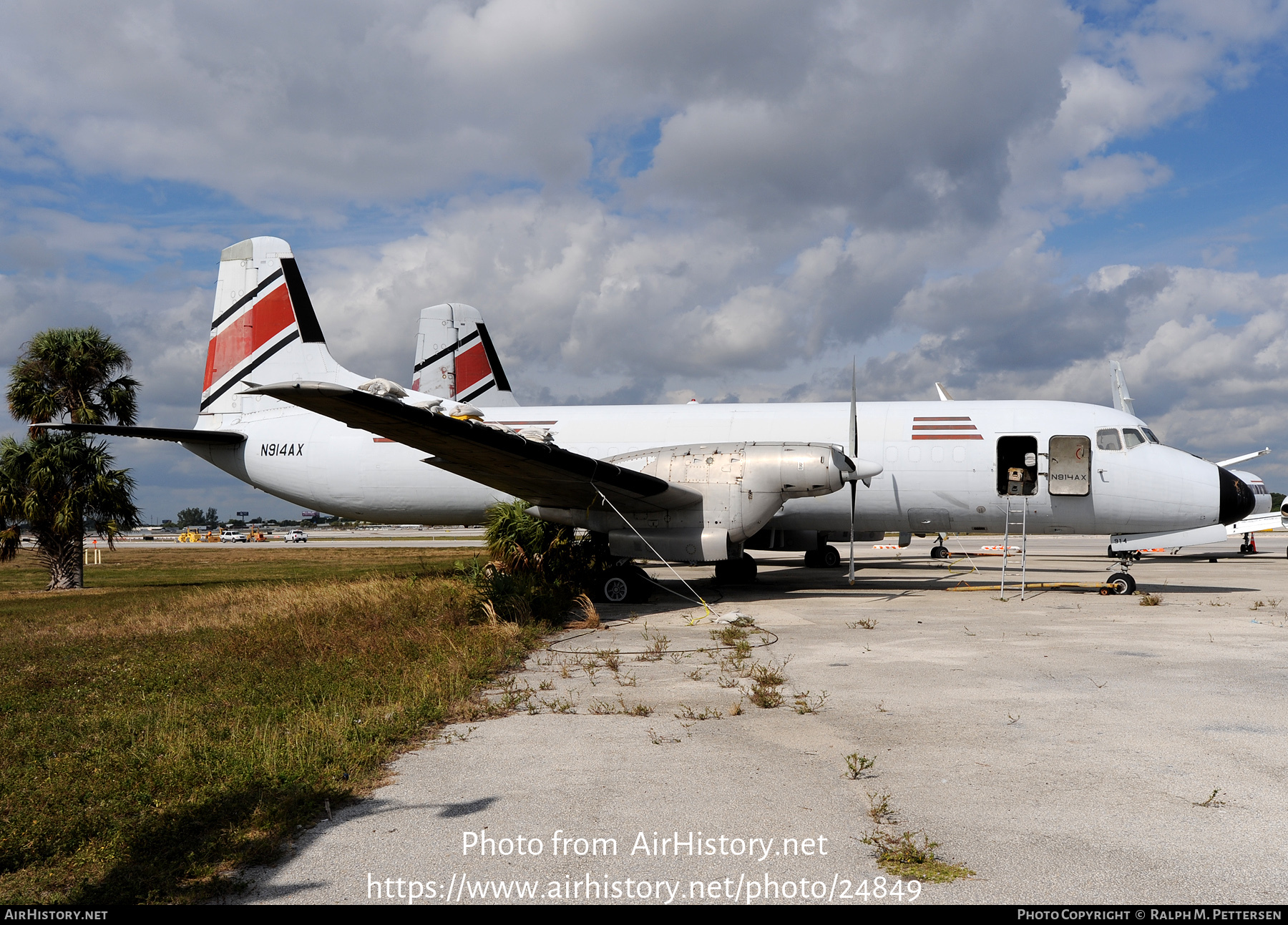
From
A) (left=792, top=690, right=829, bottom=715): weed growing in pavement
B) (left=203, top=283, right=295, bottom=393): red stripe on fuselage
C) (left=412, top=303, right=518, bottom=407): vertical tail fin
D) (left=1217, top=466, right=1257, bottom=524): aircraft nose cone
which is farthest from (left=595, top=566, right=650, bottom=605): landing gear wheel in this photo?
(left=412, top=303, right=518, bottom=407): vertical tail fin

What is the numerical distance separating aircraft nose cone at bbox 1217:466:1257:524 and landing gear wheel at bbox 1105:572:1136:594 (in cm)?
185

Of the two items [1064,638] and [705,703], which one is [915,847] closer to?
[705,703]

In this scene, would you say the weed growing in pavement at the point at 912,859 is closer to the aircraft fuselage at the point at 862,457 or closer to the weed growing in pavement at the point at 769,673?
the weed growing in pavement at the point at 769,673

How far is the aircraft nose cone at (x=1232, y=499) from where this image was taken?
565 inches

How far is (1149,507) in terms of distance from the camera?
14.7 m

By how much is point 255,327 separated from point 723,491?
11.5m

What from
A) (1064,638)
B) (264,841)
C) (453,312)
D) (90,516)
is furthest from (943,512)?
(90,516)

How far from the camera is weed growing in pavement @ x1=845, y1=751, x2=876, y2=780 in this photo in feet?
15.5

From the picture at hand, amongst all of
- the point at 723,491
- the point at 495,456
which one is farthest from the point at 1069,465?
the point at 495,456

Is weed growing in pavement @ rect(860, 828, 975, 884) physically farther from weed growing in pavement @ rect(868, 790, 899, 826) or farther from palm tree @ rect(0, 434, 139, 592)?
palm tree @ rect(0, 434, 139, 592)

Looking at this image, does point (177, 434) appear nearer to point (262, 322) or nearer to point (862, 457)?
point (262, 322)

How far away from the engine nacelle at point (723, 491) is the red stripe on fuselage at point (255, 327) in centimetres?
914

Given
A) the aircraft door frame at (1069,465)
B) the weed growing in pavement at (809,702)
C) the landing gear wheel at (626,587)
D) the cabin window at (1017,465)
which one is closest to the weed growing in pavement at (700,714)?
the weed growing in pavement at (809,702)

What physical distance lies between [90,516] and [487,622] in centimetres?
1625
